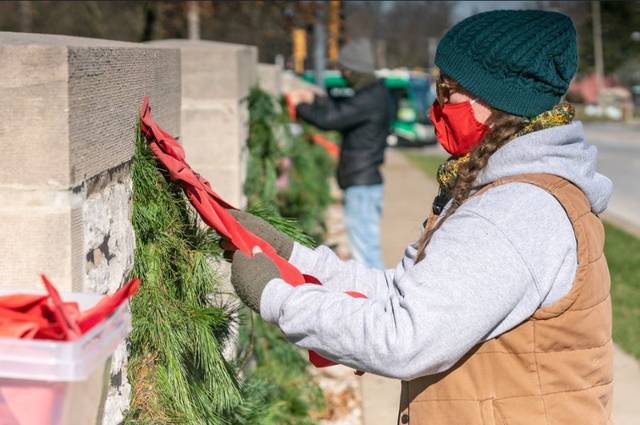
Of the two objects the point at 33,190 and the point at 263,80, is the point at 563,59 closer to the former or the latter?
the point at 33,190

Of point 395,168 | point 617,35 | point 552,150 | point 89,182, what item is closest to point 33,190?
point 89,182

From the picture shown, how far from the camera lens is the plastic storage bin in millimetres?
1337

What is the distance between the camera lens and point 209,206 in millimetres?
2320

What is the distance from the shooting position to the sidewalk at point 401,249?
4703 millimetres

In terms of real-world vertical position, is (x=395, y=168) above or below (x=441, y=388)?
below

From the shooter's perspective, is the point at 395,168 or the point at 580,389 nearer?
the point at 580,389

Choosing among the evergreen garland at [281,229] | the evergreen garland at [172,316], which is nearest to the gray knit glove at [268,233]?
the evergreen garland at [172,316]

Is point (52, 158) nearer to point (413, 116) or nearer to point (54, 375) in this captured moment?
point (54, 375)

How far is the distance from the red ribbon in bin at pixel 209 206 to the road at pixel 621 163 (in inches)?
348

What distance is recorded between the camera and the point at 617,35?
6492mm

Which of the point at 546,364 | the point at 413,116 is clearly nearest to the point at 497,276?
the point at 546,364

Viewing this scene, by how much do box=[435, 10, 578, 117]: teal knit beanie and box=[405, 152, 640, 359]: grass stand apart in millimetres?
3999

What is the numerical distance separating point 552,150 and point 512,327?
386 millimetres

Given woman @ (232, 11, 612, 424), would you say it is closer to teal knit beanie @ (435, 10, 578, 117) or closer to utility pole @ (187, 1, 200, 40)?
teal knit beanie @ (435, 10, 578, 117)
